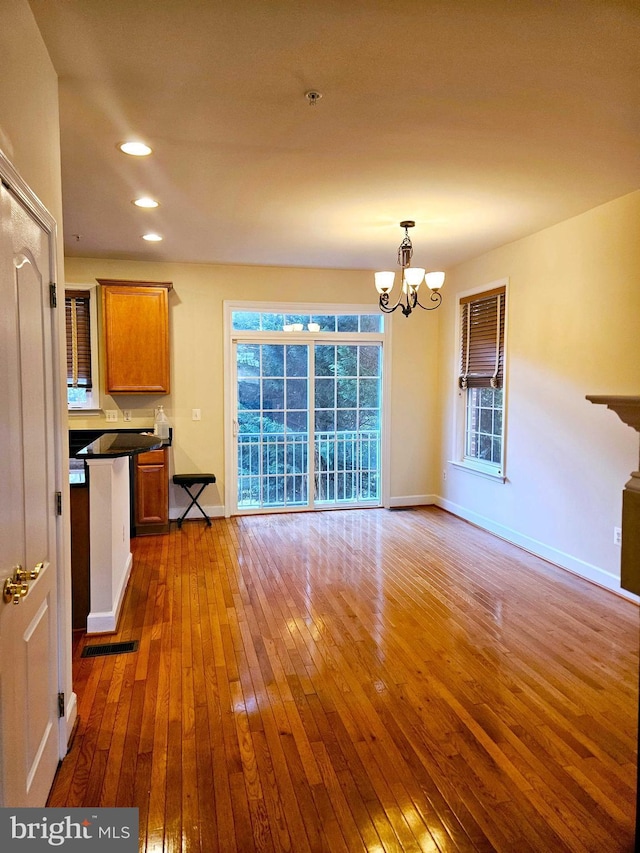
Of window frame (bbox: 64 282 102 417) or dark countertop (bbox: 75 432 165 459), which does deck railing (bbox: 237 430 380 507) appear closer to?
window frame (bbox: 64 282 102 417)

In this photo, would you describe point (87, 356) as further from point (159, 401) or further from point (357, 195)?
point (357, 195)

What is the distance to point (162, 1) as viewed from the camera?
5.82 ft

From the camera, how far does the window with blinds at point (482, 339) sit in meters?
5.17

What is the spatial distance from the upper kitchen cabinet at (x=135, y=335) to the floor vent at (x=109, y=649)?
9.72ft

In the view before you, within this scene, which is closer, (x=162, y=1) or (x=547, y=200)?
(x=162, y=1)

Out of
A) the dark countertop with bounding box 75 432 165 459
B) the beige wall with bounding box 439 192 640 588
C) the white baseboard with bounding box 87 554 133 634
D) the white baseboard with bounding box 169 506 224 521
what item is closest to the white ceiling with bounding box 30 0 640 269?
the beige wall with bounding box 439 192 640 588

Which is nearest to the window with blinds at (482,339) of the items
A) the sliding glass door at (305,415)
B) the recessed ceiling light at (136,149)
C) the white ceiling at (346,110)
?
the sliding glass door at (305,415)

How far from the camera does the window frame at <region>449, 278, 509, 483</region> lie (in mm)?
5078

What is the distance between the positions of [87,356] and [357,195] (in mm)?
3373

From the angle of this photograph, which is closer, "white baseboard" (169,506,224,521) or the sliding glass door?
"white baseboard" (169,506,224,521)

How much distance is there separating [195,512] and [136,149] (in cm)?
388

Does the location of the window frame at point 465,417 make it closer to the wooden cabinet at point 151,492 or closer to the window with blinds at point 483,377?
the window with blinds at point 483,377

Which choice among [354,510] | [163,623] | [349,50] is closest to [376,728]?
[163,623]

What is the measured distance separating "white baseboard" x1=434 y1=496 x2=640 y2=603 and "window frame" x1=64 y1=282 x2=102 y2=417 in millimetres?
4038
